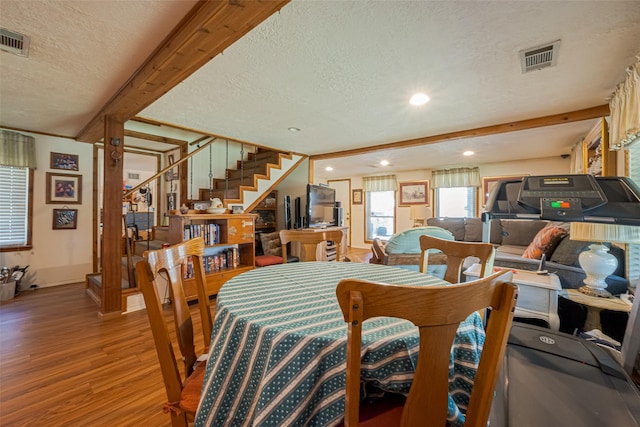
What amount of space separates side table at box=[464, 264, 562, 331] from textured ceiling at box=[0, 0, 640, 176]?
1.50 metres

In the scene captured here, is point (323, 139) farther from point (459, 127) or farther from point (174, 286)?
point (174, 286)

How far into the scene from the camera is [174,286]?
1158mm

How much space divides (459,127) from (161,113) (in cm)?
Result: 362

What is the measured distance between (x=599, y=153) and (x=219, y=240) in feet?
14.9

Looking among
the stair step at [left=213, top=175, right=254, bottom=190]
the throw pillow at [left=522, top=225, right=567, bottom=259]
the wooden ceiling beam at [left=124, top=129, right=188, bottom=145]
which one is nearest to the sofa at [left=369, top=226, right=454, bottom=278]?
the throw pillow at [left=522, top=225, right=567, bottom=259]

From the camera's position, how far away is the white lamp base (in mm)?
1754

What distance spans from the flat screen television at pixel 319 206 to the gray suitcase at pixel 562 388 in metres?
3.55

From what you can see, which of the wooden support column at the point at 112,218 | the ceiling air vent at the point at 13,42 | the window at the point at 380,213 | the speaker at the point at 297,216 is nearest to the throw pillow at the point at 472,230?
the window at the point at 380,213

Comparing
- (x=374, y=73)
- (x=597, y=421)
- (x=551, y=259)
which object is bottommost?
(x=597, y=421)

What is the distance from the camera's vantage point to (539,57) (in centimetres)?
175

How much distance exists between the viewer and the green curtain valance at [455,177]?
19.2ft

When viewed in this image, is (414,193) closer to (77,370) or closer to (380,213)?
(380,213)

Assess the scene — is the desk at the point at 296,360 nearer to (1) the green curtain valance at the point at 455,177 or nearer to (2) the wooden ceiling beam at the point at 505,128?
(2) the wooden ceiling beam at the point at 505,128

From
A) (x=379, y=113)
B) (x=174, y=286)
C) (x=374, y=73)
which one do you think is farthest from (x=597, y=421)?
(x=379, y=113)
